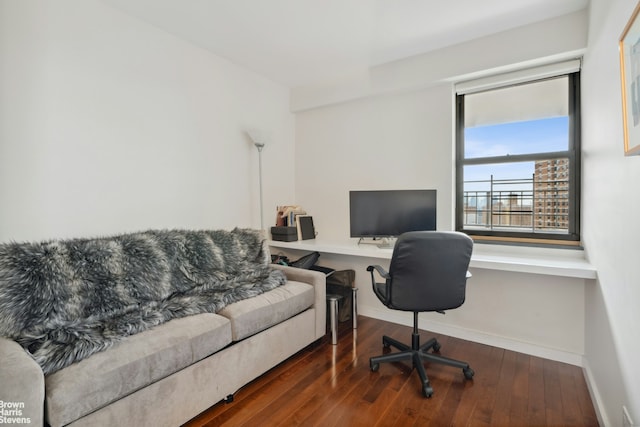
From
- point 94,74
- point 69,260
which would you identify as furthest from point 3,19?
point 69,260

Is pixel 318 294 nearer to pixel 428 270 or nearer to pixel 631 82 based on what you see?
pixel 428 270

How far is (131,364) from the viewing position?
146cm

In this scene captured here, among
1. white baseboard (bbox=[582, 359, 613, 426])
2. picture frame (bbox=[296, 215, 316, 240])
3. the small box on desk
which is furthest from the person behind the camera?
picture frame (bbox=[296, 215, 316, 240])

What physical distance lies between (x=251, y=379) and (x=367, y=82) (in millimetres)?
2874

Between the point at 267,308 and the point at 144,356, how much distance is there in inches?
32.5

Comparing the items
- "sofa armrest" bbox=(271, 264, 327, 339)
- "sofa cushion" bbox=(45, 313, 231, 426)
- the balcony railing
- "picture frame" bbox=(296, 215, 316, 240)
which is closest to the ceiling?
the balcony railing

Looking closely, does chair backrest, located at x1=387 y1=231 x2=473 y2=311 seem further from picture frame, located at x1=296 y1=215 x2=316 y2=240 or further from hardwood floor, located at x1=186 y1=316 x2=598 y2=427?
picture frame, located at x1=296 y1=215 x2=316 y2=240

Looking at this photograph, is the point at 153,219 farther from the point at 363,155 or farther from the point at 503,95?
the point at 503,95

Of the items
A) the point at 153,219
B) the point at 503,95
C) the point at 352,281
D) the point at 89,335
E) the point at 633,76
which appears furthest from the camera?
the point at 352,281

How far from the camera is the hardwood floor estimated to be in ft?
5.77

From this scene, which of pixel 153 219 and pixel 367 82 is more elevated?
pixel 367 82

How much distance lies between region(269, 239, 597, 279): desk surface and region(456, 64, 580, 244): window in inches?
5.7

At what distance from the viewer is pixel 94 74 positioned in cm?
220

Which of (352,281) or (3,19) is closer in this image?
(3,19)
